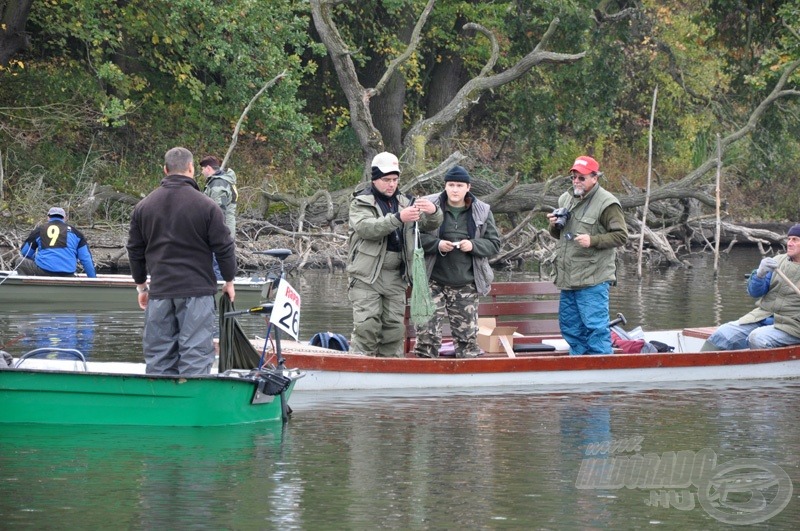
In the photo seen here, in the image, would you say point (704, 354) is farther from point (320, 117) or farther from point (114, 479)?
point (320, 117)

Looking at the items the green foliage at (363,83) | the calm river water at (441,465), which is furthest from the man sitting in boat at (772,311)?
the green foliage at (363,83)

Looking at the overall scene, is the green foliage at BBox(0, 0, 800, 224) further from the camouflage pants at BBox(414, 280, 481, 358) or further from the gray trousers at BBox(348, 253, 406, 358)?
the gray trousers at BBox(348, 253, 406, 358)

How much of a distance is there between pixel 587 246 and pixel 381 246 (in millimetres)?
1741

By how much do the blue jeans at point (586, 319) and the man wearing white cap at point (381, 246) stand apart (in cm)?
149

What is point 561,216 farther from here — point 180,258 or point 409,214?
point 180,258

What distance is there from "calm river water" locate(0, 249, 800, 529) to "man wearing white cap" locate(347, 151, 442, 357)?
680 mm

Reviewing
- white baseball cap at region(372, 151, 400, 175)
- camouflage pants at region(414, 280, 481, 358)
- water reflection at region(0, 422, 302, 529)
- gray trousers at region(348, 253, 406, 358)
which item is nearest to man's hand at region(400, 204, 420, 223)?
white baseball cap at region(372, 151, 400, 175)

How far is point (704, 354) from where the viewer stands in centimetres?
1151

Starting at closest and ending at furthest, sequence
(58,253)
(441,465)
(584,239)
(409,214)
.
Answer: (441,465)
(409,214)
(584,239)
(58,253)

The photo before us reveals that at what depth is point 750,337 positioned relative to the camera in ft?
39.0

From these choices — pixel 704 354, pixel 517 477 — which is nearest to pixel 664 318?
pixel 704 354

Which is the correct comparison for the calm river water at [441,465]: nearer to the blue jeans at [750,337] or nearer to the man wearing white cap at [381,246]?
the blue jeans at [750,337]

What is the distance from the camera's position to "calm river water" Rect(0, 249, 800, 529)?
274 inches

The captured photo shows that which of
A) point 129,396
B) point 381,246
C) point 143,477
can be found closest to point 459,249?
point 381,246
